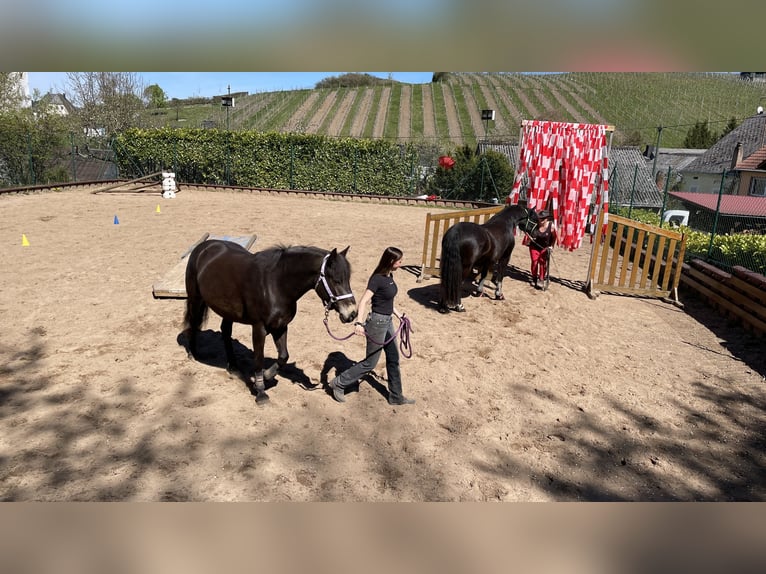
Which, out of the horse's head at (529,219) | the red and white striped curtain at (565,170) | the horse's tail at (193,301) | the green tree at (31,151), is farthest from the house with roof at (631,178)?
the horse's tail at (193,301)

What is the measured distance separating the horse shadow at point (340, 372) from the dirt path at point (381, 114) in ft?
178

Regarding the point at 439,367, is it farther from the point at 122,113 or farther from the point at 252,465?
the point at 122,113

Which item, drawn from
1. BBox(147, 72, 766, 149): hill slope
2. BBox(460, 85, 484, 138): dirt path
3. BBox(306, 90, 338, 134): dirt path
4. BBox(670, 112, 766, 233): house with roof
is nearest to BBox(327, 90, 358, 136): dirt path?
BBox(147, 72, 766, 149): hill slope

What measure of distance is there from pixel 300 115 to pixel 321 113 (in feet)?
10.3

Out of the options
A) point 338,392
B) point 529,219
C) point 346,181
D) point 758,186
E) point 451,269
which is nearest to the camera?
point 338,392

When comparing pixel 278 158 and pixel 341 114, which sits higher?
pixel 341 114

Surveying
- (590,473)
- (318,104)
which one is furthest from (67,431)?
(318,104)

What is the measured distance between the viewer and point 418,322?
7.74m

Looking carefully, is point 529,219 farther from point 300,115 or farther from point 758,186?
point 300,115

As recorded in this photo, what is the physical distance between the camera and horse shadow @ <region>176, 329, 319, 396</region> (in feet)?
18.5

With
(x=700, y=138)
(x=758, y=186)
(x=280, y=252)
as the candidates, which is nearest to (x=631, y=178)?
(x=758, y=186)

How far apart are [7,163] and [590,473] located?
2484cm

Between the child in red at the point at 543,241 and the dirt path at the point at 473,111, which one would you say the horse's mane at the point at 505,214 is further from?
the dirt path at the point at 473,111

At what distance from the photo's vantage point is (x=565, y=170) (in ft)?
33.2
